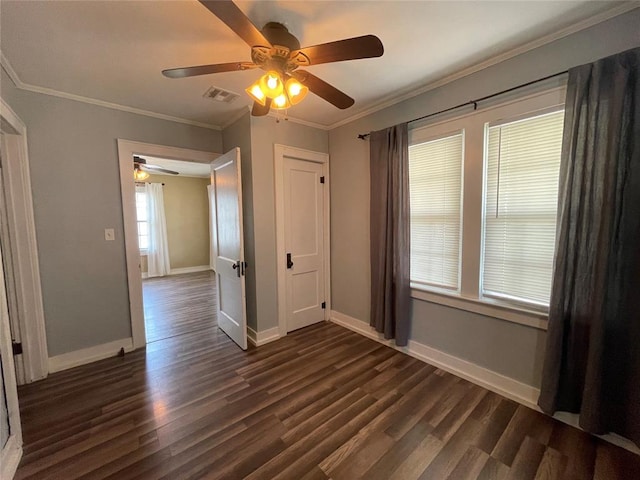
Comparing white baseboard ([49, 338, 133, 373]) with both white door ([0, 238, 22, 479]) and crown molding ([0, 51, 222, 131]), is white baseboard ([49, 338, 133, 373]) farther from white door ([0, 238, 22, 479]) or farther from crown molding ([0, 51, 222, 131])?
crown molding ([0, 51, 222, 131])

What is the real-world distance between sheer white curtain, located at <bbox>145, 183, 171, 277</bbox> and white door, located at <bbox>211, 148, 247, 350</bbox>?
157 inches

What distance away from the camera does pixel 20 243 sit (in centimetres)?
218

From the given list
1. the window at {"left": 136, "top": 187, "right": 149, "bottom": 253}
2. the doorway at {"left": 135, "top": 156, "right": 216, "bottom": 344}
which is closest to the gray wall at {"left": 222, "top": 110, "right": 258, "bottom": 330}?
the doorway at {"left": 135, "top": 156, "right": 216, "bottom": 344}

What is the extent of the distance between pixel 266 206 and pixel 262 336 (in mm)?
1450

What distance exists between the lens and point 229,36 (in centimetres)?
167

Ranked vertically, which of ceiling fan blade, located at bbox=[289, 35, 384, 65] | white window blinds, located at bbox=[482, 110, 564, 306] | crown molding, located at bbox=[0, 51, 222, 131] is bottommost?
white window blinds, located at bbox=[482, 110, 564, 306]

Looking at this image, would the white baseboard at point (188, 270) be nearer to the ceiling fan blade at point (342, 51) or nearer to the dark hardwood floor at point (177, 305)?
the dark hardwood floor at point (177, 305)

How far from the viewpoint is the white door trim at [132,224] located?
2.68m

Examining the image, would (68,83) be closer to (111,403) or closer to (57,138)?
(57,138)

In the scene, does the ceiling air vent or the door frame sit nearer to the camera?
the ceiling air vent

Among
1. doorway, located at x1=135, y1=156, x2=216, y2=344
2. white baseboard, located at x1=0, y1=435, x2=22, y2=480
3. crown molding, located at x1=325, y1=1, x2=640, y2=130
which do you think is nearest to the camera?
white baseboard, located at x1=0, y1=435, x2=22, y2=480

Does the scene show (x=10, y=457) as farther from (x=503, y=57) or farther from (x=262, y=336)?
(x=503, y=57)

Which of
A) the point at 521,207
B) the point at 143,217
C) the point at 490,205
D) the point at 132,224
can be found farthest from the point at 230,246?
the point at 143,217

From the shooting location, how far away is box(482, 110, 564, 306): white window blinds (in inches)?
71.1
